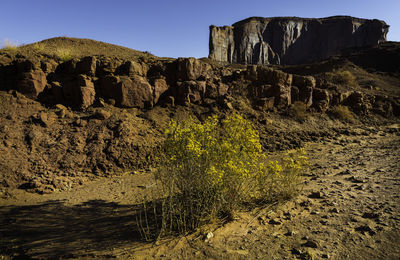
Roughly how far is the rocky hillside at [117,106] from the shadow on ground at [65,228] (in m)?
1.18

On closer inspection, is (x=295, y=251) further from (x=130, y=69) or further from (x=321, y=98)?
(x=321, y=98)

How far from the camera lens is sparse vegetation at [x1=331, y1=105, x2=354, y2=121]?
1204 cm

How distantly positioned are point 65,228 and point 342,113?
13649mm

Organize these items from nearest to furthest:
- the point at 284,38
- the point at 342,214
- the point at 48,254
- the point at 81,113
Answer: the point at 48,254 < the point at 342,214 < the point at 81,113 < the point at 284,38

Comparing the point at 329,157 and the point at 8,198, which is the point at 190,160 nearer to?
the point at 8,198

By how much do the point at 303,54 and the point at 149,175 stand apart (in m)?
59.6

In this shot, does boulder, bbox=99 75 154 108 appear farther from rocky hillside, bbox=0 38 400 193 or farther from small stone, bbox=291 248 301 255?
small stone, bbox=291 248 301 255

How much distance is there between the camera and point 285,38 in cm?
5450

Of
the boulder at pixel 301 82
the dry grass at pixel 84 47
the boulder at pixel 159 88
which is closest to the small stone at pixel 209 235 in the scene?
the boulder at pixel 159 88

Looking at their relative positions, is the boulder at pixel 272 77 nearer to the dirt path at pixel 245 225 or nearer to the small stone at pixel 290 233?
the dirt path at pixel 245 225

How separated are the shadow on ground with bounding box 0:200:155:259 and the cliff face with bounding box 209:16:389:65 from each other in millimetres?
50047

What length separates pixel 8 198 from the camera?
5.24m

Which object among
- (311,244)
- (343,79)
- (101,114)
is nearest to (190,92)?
(101,114)

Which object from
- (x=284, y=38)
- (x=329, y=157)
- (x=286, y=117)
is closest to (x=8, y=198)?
(x=329, y=157)
